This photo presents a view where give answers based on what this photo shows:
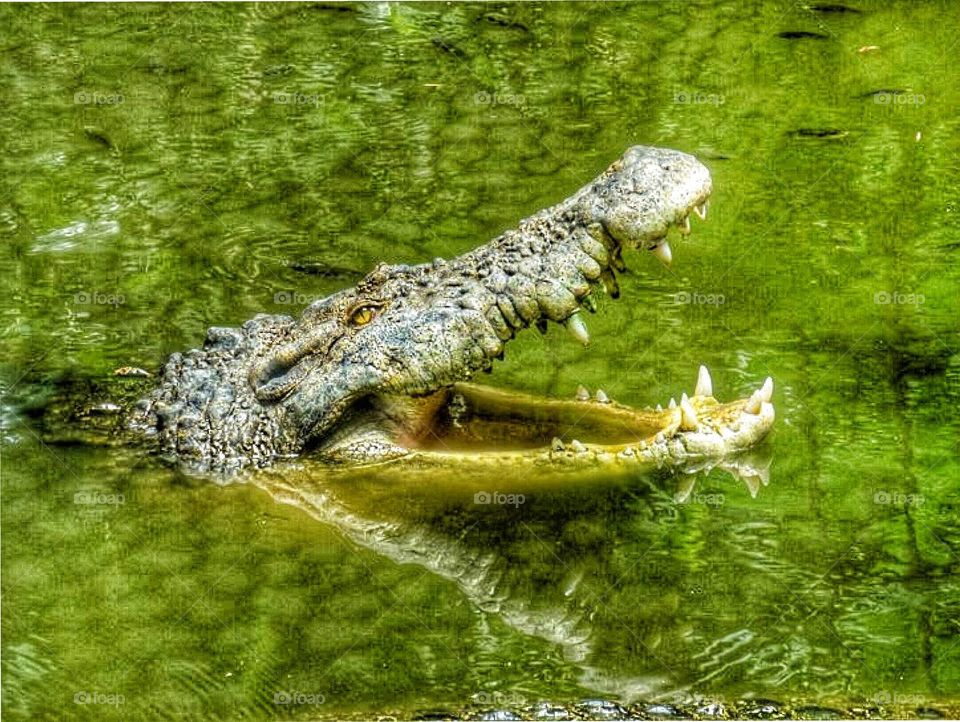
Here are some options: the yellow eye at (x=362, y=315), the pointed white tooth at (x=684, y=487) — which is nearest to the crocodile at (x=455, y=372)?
the yellow eye at (x=362, y=315)

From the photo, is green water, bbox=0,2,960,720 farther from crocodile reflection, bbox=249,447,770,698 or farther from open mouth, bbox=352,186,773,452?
open mouth, bbox=352,186,773,452

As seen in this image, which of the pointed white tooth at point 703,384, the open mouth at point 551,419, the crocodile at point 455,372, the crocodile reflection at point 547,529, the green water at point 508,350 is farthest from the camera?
the pointed white tooth at point 703,384

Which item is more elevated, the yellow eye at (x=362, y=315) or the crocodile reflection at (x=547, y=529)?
the yellow eye at (x=362, y=315)

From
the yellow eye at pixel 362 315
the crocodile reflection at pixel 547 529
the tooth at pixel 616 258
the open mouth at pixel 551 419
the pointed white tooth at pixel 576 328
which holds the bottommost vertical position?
the crocodile reflection at pixel 547 529

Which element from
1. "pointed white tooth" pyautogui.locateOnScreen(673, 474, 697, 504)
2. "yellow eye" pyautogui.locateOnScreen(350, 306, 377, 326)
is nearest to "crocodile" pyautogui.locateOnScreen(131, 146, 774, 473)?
"yellow eye" pyautogui.locateOnScreen(350, 306, 377, 326)

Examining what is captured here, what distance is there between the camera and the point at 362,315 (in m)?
9.01

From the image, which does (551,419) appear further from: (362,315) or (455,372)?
(362,315)

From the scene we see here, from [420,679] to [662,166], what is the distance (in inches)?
100

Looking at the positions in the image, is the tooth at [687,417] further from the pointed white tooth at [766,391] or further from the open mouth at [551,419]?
the pointed white tooth at [766,391]

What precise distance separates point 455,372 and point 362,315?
652mm

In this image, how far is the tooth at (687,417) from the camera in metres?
8.68

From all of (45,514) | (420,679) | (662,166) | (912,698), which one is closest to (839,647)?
(912,698)

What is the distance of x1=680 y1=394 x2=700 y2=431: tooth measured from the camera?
8.68 meters

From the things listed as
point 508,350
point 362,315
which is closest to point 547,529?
point 362,315
